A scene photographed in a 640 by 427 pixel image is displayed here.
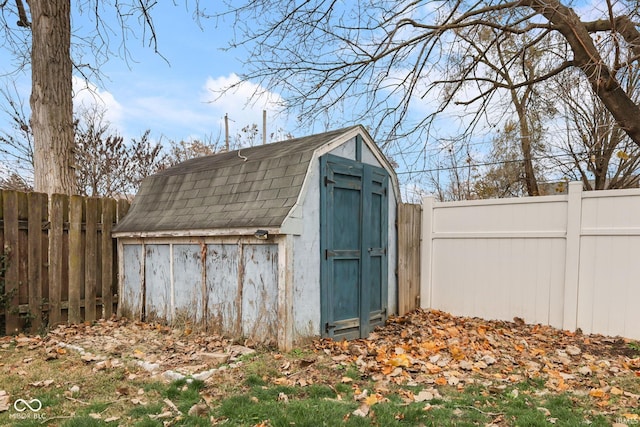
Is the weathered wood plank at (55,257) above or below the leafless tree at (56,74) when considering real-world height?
below

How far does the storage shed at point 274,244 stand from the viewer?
4984 millimetres

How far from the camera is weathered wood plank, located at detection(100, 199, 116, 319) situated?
21.8 ft

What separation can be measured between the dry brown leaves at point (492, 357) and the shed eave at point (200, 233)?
159 cm

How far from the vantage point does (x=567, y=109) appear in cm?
1123

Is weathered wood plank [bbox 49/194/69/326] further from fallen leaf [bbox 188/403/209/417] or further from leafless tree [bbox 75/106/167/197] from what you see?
leafless tree [bbox 75/106/167/197]

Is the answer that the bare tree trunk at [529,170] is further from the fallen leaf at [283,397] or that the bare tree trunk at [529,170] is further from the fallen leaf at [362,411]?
the fallen leaf at [283,397]

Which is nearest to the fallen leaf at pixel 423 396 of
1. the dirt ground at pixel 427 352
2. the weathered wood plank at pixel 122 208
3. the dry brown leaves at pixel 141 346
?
the dirt ground at pixel 427 352

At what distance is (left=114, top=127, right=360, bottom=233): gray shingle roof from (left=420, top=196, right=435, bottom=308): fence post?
7.77 feet

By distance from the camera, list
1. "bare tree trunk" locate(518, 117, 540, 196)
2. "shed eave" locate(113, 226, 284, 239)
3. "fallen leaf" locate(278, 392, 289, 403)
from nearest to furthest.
Answer: 1. "fallen leaf" locate(278, 392, 289, 403)
2. "shed eave" locate(113, 226, 284, 239)
3. "bare tree trunk" locate(518, 117, 540, 196)

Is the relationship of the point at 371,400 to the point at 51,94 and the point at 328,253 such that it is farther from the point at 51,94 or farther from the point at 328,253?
the point at 51,94

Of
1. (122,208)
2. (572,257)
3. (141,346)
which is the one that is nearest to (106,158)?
(122,208)

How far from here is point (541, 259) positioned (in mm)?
6000

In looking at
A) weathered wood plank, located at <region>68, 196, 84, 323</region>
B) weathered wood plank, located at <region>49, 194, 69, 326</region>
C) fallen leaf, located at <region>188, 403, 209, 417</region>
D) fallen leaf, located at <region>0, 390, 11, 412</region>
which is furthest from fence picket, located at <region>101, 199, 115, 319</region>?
fallen leaf, located at <region>188, 403, 209, 417</region>

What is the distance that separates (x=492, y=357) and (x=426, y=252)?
2778 millimetres
